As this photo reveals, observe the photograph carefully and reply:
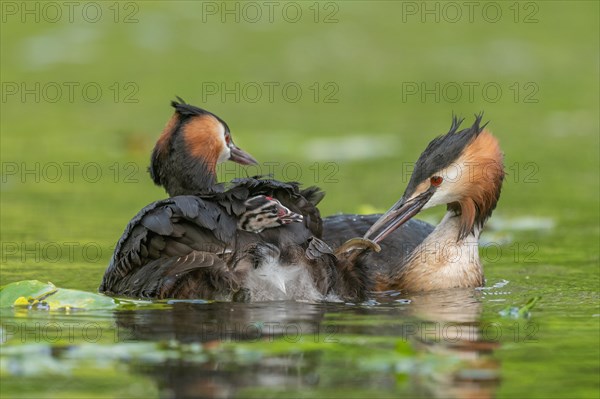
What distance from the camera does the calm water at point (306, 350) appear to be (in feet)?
19.8

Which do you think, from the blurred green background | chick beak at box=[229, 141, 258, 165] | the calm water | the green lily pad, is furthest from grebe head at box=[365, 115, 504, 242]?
the green lily pad

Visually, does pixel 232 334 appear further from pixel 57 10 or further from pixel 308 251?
pixel 57 10

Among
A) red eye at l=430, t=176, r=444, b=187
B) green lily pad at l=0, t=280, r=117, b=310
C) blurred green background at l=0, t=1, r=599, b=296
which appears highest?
blurred green background at l=0, t=1, r=599, b=296

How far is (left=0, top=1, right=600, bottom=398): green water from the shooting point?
6.44m

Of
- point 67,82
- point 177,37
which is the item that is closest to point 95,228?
point 67,82

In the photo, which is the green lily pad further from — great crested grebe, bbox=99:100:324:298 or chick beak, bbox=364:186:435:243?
chick beak, bbox=364:186:435:243

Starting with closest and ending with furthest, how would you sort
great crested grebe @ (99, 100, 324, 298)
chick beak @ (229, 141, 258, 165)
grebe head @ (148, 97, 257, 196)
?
1. great crested grebe @ (99, 100, 324, 298)
2. grebe head @ (148, 97, 257, 196)
3. chick beak @ (229, 141, 258, 165)

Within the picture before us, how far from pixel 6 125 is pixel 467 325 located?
12070mm

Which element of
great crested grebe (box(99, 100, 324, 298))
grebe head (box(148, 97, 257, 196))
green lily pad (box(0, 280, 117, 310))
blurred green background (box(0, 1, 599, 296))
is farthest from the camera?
blurred green background (box(0, 1, 599, 296))

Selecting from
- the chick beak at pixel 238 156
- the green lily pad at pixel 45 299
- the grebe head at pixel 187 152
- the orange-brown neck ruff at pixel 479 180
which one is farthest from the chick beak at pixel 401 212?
the green lily pad at pixel 45 299

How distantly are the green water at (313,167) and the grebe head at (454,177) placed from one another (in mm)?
653

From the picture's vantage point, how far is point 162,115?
62.6ft

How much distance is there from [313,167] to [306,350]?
8.55 m

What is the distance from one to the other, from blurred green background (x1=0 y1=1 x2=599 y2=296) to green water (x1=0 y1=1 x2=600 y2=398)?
0.05 metres
